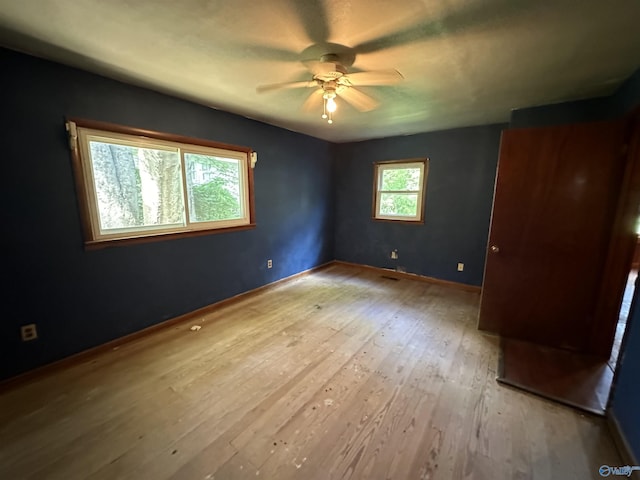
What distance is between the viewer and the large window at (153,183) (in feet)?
7.08

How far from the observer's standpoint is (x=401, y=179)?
436cm

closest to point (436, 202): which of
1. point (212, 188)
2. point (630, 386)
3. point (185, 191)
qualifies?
point (630, 386)

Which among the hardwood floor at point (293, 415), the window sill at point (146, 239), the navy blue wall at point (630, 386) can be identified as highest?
the window sill at point (146, 239)

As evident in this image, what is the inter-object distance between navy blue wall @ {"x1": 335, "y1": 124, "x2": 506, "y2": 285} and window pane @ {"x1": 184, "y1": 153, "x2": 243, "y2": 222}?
229 cm

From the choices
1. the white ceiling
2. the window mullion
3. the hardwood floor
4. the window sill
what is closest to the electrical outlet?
the hardwood floor

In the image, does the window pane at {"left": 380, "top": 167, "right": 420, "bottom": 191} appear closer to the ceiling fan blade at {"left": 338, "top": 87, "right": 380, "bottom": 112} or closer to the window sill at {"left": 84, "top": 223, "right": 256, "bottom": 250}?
the ceiling fan blade at {"left": 338, "top": 87, "right": 380, "bottom": 112}

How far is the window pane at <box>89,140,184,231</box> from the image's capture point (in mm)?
2242

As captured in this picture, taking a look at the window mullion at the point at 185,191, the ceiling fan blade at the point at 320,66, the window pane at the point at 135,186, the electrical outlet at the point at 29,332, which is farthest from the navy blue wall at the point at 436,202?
the electrical outlet at the point at 29,332

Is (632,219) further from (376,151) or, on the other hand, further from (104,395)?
(104,395)

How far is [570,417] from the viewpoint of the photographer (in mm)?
1670

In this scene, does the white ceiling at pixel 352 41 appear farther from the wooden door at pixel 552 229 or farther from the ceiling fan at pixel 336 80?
the wooden door at pixel 552 229

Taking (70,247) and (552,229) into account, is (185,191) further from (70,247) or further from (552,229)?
(552,229)

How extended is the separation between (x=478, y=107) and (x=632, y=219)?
168 cm

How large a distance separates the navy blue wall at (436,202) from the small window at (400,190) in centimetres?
10
